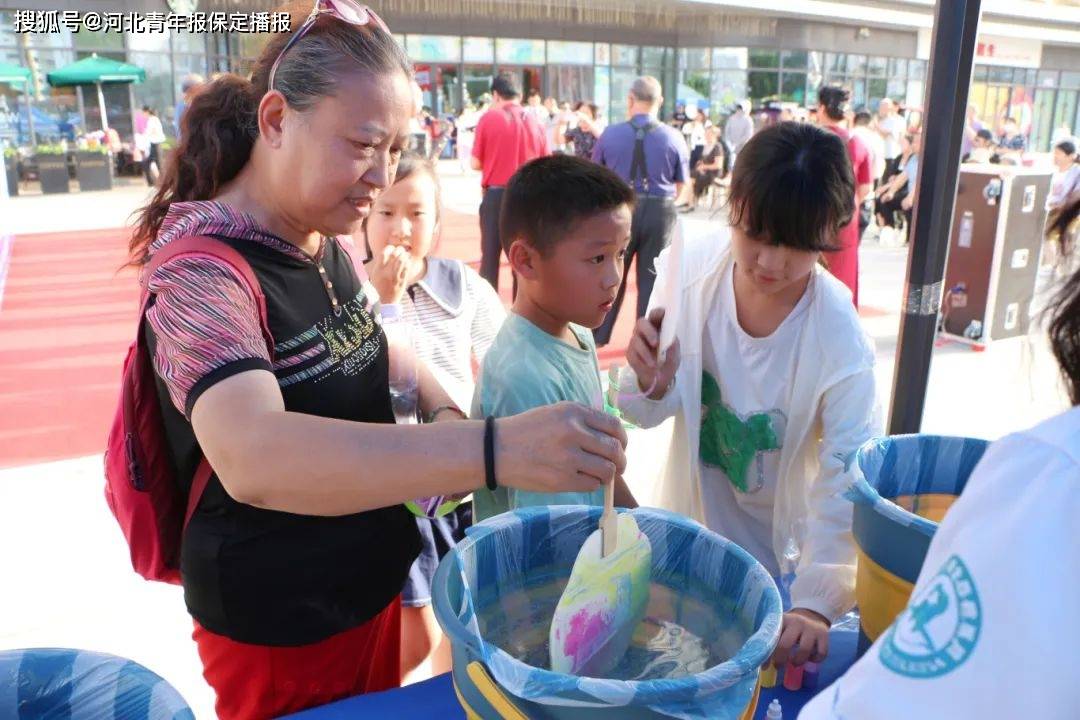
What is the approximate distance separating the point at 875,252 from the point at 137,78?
13456mm

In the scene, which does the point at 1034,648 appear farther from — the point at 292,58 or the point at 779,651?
the point at 292,58

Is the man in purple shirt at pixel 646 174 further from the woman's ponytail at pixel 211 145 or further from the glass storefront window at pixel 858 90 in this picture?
the glass storefront window at pixel 858 90

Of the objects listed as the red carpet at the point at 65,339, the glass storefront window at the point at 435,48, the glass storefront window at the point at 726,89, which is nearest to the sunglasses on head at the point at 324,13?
the red carpet at the point at 65,339

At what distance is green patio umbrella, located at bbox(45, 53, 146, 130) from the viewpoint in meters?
14.7

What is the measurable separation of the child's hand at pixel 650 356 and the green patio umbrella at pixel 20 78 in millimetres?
15653

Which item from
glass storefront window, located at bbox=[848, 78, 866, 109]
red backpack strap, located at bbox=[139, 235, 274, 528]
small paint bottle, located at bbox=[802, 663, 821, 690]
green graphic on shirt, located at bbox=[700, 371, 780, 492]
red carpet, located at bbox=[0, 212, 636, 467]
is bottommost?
red carpet, located at bbox=[0, 212, 636, 467]

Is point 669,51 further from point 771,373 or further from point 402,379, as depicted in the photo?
point 402,379

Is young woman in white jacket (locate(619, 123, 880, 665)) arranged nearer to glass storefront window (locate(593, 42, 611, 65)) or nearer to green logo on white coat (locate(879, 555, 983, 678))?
green logo on white coat (locate(879, 555, 983, 678))

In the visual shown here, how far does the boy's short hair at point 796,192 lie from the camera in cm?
143

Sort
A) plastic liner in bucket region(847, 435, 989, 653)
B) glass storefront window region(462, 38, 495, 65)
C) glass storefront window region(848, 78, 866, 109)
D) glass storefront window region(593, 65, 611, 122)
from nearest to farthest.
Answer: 1. plastic liner in bucket region(847, 435, 989, 653)
2. glass storefront window region(462, 38, 495, 65)
3. glass storefront window region(593, 65, 611, 122)
4. glass storefront window region(848, 78, 866, 109)

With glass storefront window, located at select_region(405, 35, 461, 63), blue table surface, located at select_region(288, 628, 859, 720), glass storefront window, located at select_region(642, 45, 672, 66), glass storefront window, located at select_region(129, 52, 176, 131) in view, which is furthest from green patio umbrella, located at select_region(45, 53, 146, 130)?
blue table surface, located at select_region(288, 628, 859, 720)

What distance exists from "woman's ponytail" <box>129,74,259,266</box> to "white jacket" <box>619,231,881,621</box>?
32.6 inches

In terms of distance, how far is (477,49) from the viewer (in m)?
19.7

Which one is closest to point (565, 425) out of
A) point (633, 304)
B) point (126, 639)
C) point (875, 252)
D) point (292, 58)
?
point (292, 58)
